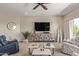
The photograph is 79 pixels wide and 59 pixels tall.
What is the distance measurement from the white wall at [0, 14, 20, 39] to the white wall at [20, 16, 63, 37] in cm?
10

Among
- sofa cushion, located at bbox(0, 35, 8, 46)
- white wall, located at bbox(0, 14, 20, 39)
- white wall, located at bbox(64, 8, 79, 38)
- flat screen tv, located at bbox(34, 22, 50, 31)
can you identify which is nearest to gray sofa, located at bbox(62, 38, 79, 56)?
white wall, located at bbox(64, 8, 79, 38)

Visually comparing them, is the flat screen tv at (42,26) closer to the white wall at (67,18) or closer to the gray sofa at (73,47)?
the white wall at (67,18)

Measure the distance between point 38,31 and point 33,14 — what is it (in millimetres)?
424

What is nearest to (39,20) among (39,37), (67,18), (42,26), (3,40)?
(42,26)

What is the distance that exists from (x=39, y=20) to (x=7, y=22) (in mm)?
648

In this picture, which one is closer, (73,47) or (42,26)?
(42,26)

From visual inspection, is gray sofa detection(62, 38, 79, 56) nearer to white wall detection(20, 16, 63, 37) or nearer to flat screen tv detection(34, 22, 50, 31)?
white wall detection(20, 16, 63, 37)

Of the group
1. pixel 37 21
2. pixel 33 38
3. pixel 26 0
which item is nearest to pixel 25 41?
pixel 33 38

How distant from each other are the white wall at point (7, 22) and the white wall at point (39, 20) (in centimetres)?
10

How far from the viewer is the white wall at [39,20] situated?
227cm

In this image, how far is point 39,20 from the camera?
228 cm

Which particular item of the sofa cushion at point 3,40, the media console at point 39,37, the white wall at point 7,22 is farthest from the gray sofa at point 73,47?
the sofa cushion at point 3,40

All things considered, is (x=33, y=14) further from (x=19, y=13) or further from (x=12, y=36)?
(x=12, y=36)

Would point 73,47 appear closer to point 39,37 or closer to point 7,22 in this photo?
point 39,37
